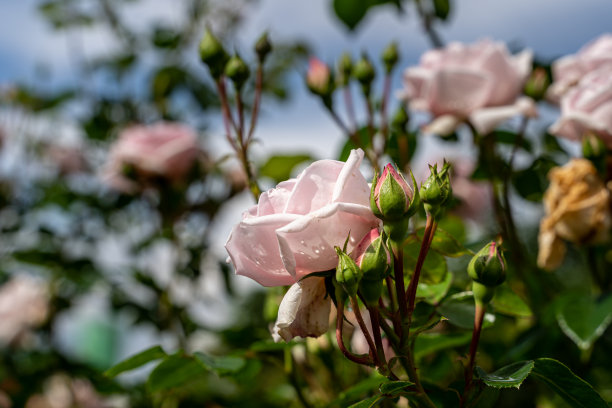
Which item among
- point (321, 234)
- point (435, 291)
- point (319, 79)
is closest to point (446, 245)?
point (435, 291)

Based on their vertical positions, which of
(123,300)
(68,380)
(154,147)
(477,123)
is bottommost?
(68,380)

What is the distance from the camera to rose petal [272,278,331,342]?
433mm

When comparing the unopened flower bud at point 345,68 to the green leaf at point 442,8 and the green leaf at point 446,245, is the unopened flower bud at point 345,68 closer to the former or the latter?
the green leaf at point 442,8

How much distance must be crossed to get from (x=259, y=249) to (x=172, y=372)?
24 centimetres

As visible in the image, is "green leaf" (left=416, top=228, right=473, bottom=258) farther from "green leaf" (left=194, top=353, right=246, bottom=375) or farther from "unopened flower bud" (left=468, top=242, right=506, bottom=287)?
"green leaf" (left=194, top=353, right=246, bottom=375)

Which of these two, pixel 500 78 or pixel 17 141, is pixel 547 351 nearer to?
pixel 500 78

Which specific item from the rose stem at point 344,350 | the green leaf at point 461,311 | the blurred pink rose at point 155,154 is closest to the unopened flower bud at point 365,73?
the green leaf at point 461,311

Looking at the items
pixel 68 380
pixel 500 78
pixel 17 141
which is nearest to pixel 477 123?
pixel 500 78

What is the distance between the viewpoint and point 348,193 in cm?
42

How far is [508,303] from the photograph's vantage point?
559mm

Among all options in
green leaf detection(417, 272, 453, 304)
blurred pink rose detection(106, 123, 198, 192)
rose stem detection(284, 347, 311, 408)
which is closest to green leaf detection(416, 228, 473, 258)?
green leaf detection(417, 272, 453, 304)

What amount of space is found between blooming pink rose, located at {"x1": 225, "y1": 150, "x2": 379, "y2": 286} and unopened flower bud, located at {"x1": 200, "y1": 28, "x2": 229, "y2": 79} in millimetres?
323

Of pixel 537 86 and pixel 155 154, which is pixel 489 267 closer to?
pixel 537 86

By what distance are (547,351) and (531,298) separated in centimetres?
17
